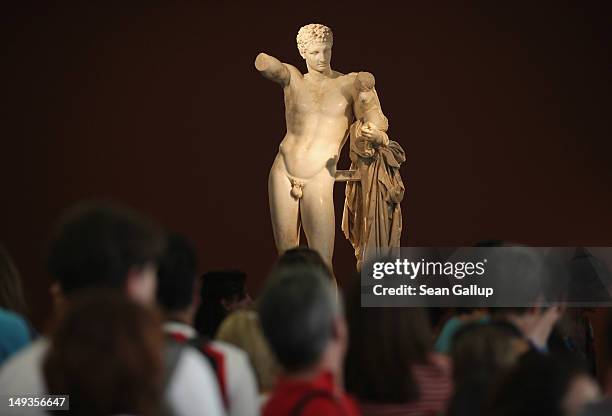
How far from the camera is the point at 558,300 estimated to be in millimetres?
4203

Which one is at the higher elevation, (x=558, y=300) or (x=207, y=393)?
(x=558, y=300)

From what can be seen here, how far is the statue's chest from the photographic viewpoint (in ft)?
24.7

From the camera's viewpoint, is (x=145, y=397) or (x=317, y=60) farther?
(x=317, y=60)

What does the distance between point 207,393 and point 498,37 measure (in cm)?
792

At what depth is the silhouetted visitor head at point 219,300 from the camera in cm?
491

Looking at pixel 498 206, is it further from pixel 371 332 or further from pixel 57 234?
pixel 57 234

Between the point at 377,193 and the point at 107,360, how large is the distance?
5112 millimetres

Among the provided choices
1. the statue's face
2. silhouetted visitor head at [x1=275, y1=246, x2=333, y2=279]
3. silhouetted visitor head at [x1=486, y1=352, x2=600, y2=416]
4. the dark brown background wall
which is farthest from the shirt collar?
the dark brown background wall

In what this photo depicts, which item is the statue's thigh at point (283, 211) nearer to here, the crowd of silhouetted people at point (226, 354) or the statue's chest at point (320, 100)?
the statue's chest at point (320, 100)

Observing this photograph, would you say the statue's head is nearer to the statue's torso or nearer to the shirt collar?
the statue's torso

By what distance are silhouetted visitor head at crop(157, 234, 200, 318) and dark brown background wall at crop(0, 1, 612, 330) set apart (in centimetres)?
674

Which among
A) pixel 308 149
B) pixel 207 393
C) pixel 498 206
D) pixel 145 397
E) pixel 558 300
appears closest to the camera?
pixel 145 397

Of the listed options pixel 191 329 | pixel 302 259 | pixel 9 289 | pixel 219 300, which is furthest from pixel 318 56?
pixel 191 329

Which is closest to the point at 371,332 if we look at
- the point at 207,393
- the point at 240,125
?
the point at 207,393
